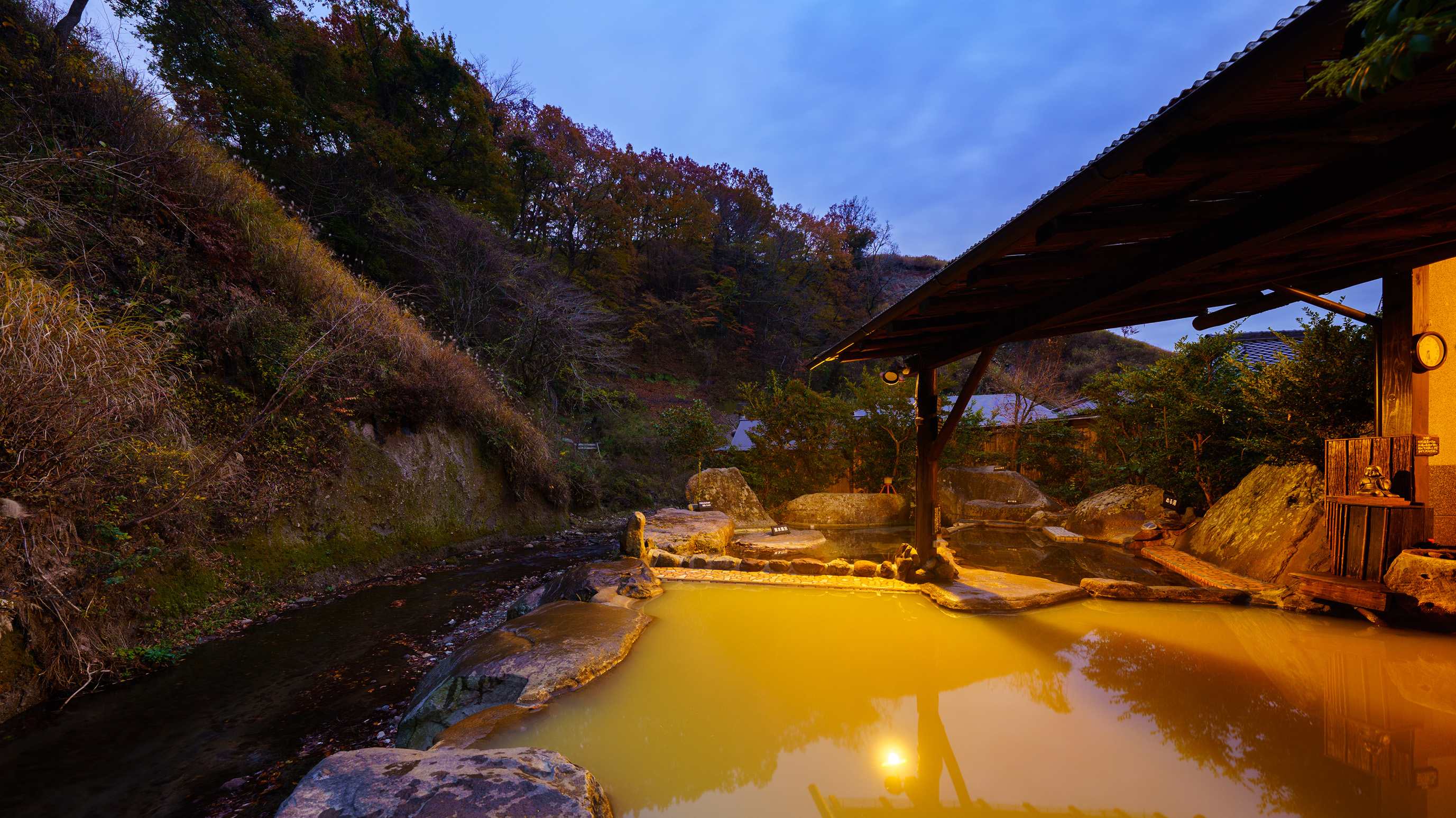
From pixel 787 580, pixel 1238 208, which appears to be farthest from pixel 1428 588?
pixel 787 580

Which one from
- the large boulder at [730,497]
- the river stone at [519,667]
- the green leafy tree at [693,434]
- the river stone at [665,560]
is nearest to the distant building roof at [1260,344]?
the large boulder at [730,497]

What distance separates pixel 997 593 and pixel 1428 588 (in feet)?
9.52

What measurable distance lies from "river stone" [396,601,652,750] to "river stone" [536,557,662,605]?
2.32ft

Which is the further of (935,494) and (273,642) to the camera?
(935,494)

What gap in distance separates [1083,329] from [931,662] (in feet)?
10.5

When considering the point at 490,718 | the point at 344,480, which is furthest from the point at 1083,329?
the point at 344,480

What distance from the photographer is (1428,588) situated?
12.9 feet

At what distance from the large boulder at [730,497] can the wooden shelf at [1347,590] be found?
22.5 feet

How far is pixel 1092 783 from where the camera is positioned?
7.47ft

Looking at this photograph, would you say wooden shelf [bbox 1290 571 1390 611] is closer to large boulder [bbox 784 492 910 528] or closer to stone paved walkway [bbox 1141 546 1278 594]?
stone paved walkway [bbox 1141 546 1278 594]

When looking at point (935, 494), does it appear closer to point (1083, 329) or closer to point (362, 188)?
point (1083, 329)

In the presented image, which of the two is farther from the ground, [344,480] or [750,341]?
[750,341]

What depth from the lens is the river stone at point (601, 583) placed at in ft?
16.1

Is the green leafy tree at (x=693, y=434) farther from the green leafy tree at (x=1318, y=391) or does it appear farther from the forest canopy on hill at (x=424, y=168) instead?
the green leafy tree at (x=1318, y=391)
